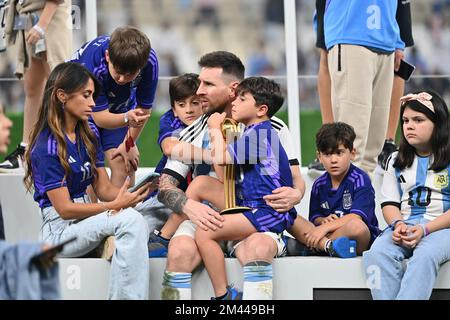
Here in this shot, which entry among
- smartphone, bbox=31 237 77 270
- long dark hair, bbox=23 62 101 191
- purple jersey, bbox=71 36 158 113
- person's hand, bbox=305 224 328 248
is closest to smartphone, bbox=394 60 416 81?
purple jersey, bbox=71 36 158 113

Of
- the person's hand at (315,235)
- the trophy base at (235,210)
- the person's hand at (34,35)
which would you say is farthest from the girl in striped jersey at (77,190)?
the person's hand at (34,35)

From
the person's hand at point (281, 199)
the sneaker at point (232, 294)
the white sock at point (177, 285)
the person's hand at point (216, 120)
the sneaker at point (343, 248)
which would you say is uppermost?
the person's hand at point (216, 120)

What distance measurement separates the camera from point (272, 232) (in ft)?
14.4

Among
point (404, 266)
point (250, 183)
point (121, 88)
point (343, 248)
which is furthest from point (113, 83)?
point (404, 266)

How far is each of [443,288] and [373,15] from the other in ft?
5.55

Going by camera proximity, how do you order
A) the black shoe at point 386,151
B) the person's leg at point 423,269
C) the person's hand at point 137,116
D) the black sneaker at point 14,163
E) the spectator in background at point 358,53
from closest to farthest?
1. the person's leg at point 423,269
2. the person's hand at point 137,116
3. the spectator in background at point 358,53
4. the black shoe at point 386,151
5. the black sneaker at point 14,163

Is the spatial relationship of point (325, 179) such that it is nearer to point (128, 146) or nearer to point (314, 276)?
point (314, 276)

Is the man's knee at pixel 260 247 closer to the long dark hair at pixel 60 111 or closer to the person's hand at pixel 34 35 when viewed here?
the long dark hair at pixel 60 111

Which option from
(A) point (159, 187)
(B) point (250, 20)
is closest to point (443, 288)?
(A) point (159, 187)

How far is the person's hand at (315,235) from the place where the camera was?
4554 mm

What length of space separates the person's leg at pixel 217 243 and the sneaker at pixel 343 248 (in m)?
0.33

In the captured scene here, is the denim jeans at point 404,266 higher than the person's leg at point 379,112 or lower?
lower

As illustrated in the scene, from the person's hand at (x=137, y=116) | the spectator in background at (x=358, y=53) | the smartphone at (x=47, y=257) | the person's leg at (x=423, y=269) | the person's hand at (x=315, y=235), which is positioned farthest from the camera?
the spectator in background at (x=358, y=53)

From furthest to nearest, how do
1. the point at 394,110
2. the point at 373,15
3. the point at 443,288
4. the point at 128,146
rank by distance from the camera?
the point at 394,110 → the point at 373,15 → the point at 128,146 → the point at 443,288
